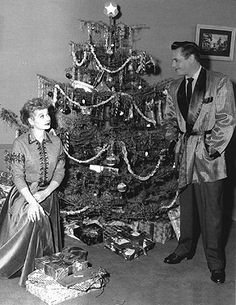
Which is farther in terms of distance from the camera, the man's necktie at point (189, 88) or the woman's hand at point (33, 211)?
the man's necktie at point (189, 88)

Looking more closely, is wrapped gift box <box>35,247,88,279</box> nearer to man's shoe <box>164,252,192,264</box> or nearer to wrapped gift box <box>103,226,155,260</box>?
wrapped gift box <box>103,226,155,260</box>

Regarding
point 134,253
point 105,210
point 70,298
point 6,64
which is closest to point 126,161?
point 105,210

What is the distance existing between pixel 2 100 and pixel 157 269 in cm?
209

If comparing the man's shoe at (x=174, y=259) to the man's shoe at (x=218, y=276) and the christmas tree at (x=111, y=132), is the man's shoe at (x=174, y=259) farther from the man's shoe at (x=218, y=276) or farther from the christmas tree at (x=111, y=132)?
the christmas tree at (x=111, y=132)

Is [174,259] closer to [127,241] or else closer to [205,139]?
[127,241]

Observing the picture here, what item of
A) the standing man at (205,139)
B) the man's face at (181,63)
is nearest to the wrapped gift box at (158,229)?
the standing man at (205,139)

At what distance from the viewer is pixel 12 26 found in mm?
4145

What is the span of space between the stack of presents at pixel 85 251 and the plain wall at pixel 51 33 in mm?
913

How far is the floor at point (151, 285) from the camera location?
2824mm

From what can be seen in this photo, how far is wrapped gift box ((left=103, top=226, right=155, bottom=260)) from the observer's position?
351cm

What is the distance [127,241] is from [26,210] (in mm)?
976

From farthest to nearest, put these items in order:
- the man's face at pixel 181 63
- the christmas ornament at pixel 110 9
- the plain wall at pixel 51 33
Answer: the christmas ornament at pixel 110 9, the plain wall at pixel 51 33, the man's face at pixel 181 63

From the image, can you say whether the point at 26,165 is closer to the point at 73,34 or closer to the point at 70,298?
the point at 70,298

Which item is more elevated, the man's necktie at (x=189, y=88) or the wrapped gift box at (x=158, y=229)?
the man's necktie at (x=189, y=88)
